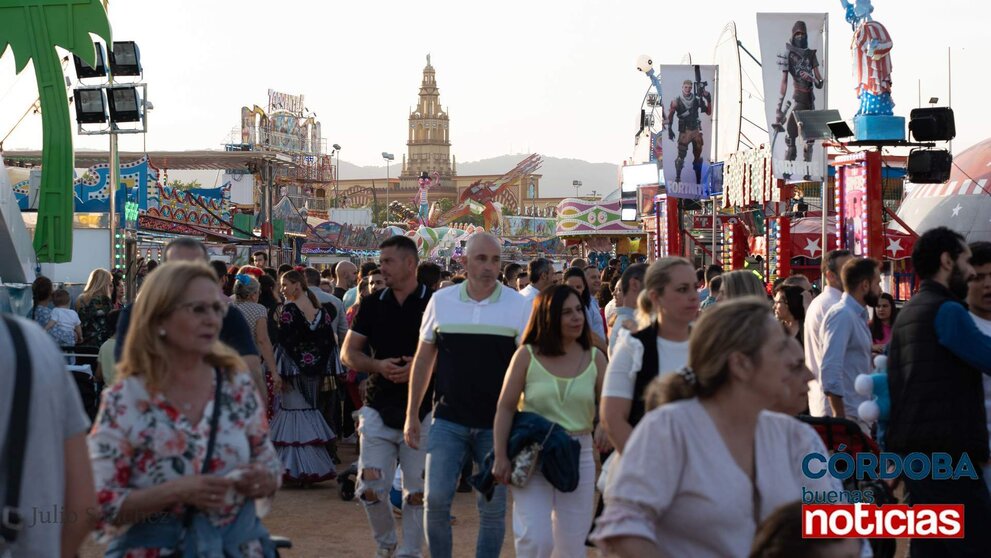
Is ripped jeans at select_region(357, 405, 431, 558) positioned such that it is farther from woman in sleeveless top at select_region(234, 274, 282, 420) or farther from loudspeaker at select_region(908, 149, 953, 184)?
loudspeaker at select_region(908, 149, 953, 184)

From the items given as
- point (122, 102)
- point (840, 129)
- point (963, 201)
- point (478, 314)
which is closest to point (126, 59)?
point (122, 102)

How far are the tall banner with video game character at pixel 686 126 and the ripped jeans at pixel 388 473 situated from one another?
1937 cm

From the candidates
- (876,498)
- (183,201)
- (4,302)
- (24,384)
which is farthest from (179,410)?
(183,201)

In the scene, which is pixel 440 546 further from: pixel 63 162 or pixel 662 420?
pixel 63 162

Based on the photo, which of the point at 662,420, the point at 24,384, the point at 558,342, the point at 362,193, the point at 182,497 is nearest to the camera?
the point at 24,384

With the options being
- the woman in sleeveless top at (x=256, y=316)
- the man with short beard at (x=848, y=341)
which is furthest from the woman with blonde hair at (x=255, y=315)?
the man with short beard at (x=848, y=341)

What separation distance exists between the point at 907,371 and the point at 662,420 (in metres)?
2.39

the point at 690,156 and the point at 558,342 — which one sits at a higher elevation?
the point at 690,156

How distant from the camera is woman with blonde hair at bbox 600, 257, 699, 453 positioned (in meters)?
4.91

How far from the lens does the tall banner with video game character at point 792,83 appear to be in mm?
18359

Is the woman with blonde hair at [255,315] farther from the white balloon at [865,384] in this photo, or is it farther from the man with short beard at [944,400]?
the man with short beard at [944,400]

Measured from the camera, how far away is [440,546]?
646cm

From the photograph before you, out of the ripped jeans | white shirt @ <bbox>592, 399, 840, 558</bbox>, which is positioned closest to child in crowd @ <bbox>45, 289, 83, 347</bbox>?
the ripped jeans

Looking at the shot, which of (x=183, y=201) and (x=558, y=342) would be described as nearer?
(x=558, y=342)
